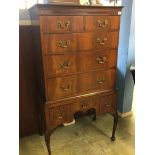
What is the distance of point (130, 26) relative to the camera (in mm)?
1964

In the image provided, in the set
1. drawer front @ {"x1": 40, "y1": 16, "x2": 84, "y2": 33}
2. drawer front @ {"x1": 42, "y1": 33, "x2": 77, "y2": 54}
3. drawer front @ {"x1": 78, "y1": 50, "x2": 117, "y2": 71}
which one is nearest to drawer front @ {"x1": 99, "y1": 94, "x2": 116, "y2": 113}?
drawer front @ {"x1": 78, "y1": 50, "x2": 117, "y2": 71}

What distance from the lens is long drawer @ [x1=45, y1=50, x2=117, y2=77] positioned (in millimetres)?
1409

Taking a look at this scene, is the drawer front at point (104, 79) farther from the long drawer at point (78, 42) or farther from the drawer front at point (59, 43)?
the drawer front at point (59, 43)

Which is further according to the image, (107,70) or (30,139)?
(30,139)

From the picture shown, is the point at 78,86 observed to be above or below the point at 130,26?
below

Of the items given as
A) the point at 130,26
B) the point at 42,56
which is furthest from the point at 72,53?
the point at 130,26

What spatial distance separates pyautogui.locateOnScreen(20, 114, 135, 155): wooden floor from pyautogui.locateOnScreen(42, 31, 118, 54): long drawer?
39.2 inches

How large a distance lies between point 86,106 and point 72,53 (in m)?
0.52

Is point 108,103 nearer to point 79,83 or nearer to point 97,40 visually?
point 79,83

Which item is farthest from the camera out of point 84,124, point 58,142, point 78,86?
point 84,124
